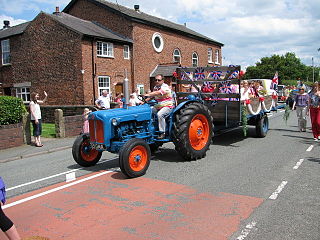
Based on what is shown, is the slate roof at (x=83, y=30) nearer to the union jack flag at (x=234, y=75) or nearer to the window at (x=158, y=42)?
the window at (x=158, y=42)

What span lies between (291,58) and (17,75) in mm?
79499

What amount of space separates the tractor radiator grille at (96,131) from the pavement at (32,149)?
3.80m

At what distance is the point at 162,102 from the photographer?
6.95 metres

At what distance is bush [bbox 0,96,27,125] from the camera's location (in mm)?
10227

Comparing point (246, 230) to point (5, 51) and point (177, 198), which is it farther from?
point (5, 51)

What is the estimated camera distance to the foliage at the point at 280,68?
7612 centimetres

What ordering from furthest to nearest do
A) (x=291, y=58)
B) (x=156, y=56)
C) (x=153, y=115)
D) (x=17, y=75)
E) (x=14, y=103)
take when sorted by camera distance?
(x=291, y=58), (x=156, y=56), (x=17, y=75), (x=14, y=103), (x=153, y=115)

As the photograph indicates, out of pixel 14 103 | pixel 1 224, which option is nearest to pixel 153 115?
pixel 1 224

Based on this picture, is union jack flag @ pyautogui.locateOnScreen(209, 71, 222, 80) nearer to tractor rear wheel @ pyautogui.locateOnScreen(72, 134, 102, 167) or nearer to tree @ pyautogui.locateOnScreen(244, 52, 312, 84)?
tractor rear wheel @ pyautogui.locateOnScreen(72, 134, 102, 167)

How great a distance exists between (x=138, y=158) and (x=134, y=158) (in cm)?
9

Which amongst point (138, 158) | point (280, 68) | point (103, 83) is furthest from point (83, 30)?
point (280, 68)

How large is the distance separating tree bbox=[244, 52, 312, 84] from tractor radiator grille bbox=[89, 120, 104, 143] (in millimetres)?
73871

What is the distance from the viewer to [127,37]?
24.4 metres

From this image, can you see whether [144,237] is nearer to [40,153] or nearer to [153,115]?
[153,115]
